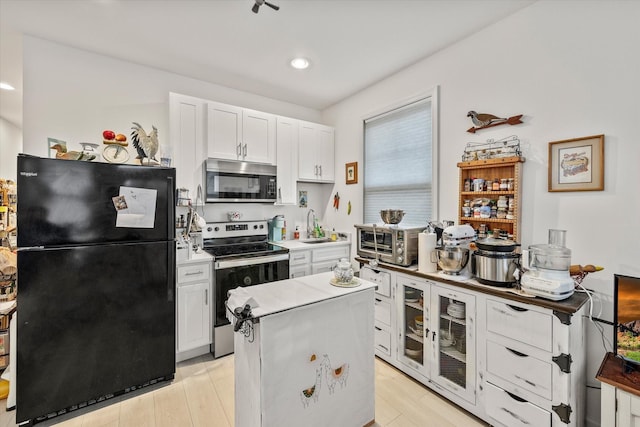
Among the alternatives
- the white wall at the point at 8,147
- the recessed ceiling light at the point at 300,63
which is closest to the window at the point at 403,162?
the recessed ceiling light at the point at 300,63

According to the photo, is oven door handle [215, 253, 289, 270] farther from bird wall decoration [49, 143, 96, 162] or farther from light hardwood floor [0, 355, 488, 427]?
bird wall decoration [49, 143, 96, 162]

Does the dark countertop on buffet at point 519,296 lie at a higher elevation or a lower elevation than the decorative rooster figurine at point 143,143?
lower

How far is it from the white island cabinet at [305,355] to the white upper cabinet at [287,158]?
185 cm

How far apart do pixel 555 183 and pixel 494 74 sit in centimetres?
99

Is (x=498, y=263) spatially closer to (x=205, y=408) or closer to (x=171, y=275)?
(x=205, y=408)

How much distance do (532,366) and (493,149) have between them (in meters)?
1.51

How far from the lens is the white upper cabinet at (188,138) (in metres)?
2.77

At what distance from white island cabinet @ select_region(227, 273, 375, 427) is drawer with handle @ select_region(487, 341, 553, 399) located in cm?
78

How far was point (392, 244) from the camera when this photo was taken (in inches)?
96.3

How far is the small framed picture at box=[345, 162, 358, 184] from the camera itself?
3627mm

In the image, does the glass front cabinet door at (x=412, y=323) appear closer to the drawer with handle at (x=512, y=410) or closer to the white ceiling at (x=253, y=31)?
the drawer with handle at (x=512, y=410)

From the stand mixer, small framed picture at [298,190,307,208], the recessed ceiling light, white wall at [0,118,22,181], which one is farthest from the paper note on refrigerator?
white wall at [0,118,22,181]

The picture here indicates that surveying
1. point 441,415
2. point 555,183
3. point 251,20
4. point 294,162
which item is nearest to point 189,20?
point 251,20

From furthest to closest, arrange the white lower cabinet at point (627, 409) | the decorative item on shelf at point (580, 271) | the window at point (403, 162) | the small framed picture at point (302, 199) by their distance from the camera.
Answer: the small framed picture at point (302, 199), the window at point (403, 162), the decorative item on shelf at point (580, 271), the white lower cabinet at point (627, 409)
